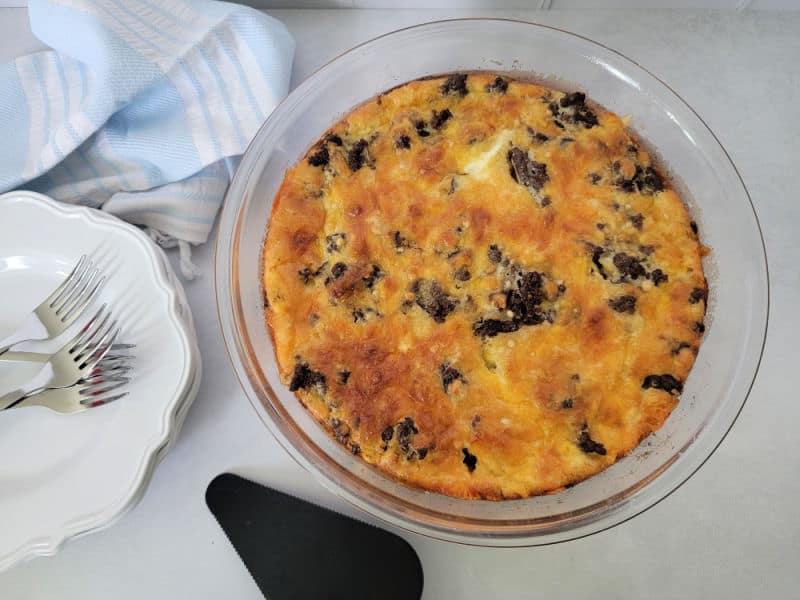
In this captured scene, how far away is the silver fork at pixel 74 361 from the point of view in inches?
48.9

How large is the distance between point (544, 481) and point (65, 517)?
0.88m

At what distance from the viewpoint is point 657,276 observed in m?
1.18

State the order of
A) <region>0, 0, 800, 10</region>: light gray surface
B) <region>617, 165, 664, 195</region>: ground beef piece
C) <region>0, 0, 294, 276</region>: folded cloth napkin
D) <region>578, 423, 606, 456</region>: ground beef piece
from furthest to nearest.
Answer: <region>0, 0, 800, 10</region>: light gray surface
<region>0, 0, 294, 276</region>: folded cloth napkin
<region>617, 165, 664, 195</region>: ground beef piece
<region>578, 423, 606, 456</region>: ground beef piece

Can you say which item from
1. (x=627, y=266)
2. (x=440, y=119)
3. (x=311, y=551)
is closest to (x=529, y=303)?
(x=627, y=266)

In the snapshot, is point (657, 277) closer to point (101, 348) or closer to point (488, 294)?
point (488, 294)

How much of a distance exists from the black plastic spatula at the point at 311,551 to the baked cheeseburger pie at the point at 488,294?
0.68 feet

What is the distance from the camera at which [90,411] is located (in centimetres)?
128

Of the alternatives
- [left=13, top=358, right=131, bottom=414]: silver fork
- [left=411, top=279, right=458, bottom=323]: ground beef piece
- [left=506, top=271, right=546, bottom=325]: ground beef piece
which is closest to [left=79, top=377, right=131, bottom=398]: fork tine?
[left=13, top=358, right=131, bottom=414]: silver fork

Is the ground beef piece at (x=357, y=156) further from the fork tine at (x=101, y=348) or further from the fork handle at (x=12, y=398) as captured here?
the fork handle at (x=12, y=398)

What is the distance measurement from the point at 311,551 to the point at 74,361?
59 centimetres

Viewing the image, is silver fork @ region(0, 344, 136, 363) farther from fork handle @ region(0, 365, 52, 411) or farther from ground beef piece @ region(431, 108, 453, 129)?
ground beef piece @ region(431, 108, 453, 129)

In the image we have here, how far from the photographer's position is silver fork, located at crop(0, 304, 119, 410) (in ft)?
4.07

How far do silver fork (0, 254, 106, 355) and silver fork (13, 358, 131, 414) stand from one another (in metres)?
0.12

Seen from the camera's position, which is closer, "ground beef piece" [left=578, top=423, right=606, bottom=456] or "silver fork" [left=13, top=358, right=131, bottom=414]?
"ground beef piece" [left=578, top=423, right=606, bottom=456]
